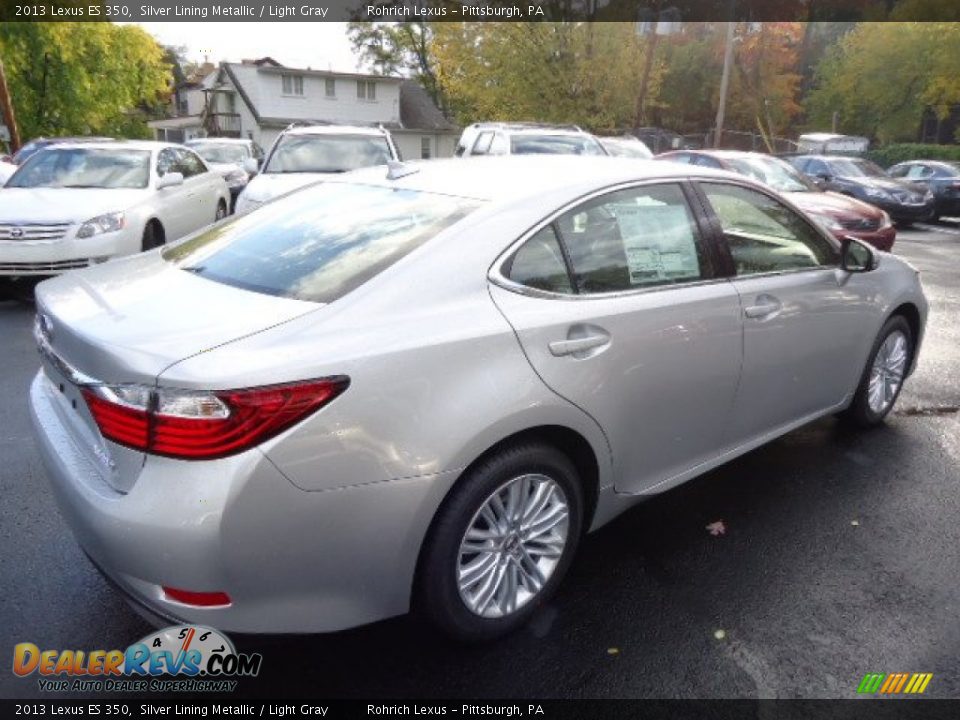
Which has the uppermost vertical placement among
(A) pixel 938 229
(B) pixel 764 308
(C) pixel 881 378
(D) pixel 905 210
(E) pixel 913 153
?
(B) pixel 764 308

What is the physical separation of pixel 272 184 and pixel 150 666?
675cm

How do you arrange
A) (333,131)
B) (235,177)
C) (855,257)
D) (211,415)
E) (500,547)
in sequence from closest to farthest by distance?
(211,415)
(500,547)
(855,257)
(333,131)
(235,177)

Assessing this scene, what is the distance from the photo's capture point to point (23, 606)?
→ 2.71 meters

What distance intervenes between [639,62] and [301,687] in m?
30.7

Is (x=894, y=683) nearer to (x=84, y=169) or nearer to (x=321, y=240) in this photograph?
(x=321, y=240)

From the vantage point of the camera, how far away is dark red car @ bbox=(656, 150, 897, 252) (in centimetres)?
998

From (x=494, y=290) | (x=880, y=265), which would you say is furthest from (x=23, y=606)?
(x=880, y=265)

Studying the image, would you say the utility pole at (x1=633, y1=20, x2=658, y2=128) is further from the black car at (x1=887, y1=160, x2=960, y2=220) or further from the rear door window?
the rear door window

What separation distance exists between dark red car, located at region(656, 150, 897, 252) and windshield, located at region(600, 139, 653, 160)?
271cm

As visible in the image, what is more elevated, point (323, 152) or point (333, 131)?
point (333, 131)

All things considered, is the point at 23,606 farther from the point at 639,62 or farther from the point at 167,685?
the point at 639,62

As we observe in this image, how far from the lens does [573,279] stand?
2.70 metres

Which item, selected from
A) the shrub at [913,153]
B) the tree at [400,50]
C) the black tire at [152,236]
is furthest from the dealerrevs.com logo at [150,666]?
the tree at [400,50]

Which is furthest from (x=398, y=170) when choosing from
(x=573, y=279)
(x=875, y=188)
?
(x=875, y=188)
